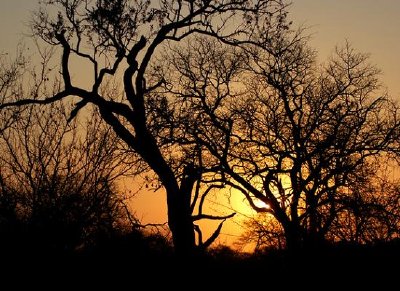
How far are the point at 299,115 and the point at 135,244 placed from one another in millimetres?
10415

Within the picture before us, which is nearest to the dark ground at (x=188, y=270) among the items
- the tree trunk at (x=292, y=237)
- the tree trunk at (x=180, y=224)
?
the tree trunk at (x=180, y=224)

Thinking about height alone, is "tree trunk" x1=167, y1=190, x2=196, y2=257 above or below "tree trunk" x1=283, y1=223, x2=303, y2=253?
below

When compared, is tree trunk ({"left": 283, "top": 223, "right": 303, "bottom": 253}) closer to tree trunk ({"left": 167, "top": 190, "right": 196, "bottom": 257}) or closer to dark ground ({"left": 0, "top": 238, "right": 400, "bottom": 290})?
dark ground ({"left": 0, "top": 238, "right": 400, "bottom": 290})

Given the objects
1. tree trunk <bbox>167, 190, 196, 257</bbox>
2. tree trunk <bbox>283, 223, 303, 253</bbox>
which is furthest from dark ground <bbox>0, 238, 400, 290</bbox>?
tree trunk <bbox>283, 223, 303, 253</bbox>

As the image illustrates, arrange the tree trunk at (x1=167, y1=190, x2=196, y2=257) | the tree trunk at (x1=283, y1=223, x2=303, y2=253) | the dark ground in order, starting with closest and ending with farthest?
the tree trunk at (x1=167, y1=190, x2=196, y2=257), the dark ground, the tree trunk at (x1=283, y1=223, x2=303, y2=253)

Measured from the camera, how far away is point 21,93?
21.0 m

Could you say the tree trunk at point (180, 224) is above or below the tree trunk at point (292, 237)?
below

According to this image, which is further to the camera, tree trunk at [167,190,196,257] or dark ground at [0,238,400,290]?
dark ground at [0,238,400,290]

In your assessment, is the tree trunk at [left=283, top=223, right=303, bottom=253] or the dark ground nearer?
the dark ground

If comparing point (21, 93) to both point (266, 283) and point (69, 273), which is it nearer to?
point (69, 273)

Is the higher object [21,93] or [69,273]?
[21,93]

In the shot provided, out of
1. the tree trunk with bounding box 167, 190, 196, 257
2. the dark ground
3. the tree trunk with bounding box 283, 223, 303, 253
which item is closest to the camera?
the tree trunk with bounding box 167, 190, 196, 257

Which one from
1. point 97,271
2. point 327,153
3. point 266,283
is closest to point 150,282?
point 97,271

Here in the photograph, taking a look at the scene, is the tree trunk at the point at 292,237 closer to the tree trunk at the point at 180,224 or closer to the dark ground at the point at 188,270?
the dark ground at the point at 188,270
